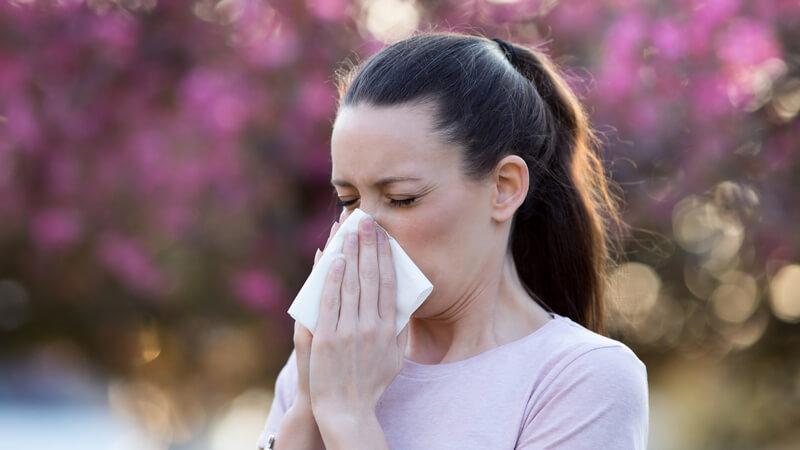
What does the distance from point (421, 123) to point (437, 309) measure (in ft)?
1.60

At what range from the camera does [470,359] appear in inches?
86.9

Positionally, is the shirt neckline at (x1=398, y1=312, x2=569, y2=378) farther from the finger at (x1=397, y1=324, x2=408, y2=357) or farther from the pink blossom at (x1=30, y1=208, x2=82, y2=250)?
the pink blossom at (x1=30, y1=208, x2=82, y2=250)

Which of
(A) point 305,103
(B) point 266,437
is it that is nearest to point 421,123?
(B) point 266,437

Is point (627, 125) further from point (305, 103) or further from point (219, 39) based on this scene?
point (219, 39)

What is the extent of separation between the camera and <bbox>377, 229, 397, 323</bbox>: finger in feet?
6.93

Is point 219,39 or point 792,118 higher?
point 219,39

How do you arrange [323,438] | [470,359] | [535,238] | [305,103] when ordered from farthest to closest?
[305,103] → [535,238] → [470,359] → [323,438]

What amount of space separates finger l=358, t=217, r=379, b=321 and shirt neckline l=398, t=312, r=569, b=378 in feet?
0.79

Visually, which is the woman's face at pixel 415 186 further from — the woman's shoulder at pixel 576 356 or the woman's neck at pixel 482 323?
the woman's shoulder at pixel 576 356

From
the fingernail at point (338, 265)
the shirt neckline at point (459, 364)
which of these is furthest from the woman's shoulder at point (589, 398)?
the fingernail at point (338, 265)

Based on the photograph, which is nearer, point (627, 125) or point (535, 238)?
point (535, 238)

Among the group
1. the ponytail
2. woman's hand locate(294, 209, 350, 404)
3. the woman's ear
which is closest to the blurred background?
the ponytail

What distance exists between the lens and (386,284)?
83.2 inches

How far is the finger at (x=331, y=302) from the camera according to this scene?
2.10 m
